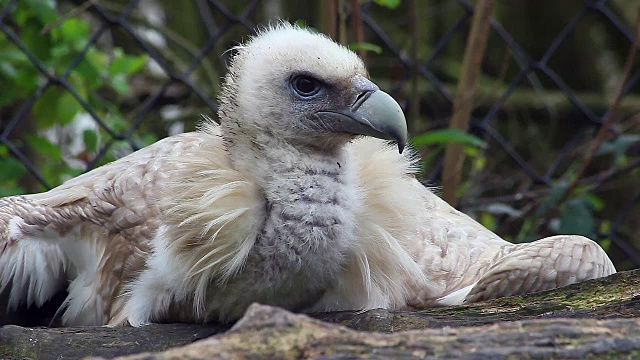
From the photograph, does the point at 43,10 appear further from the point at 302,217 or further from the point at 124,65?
the point at 302,217

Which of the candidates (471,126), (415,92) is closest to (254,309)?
(415,92)

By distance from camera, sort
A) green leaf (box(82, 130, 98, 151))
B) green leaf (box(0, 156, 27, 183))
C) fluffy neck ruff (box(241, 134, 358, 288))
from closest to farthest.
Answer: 1. fluffy neck ruff (box(241, 134, 358, 288))
2. green leaf (box(0, 156, 27, 183))
3. green leaf (box(82, 130, 98, 151))

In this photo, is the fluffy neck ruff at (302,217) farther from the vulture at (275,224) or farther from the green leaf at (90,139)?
the green leaf at (90,139)

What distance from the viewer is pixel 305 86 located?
210 centimetres

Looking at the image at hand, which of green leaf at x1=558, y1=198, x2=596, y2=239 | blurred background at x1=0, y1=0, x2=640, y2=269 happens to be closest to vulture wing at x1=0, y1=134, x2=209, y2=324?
blurred background at x1=0, y1=0, x2=640, y2=269

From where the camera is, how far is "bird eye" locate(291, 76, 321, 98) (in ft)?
6.83

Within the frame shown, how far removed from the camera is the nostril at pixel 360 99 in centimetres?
202

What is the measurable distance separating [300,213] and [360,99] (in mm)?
268

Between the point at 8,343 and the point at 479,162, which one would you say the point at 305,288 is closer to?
the point at 8,343

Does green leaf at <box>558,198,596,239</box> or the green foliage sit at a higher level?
the green foliage

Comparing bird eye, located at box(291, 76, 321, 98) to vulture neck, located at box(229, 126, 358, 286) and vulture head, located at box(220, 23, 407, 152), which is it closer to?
vulture head, located at box(220, 23, 407, 152)

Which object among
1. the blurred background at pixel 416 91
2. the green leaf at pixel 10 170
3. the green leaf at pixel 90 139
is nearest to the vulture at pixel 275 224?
the blurred background at pixel 416 91

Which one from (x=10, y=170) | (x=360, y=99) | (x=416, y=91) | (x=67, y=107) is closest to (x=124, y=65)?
(x=67, y=107)

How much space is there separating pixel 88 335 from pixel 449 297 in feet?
2.50
